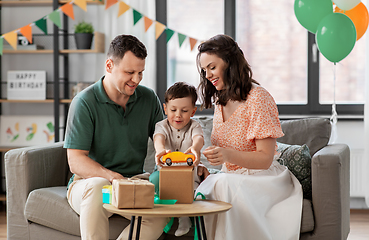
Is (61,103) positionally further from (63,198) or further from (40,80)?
(63,198)

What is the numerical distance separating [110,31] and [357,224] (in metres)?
2.43

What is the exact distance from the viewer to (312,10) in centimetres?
268

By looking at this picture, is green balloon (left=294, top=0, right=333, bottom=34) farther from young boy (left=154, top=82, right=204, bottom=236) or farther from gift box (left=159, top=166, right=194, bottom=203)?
gift box (left=159, top=166, right=194, bottom=203)

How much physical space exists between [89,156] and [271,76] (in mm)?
2035

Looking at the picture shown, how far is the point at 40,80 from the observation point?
3.42m

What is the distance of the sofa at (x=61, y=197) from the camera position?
5.98ft

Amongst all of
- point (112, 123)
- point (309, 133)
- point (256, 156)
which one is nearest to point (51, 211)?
point (112, 123)

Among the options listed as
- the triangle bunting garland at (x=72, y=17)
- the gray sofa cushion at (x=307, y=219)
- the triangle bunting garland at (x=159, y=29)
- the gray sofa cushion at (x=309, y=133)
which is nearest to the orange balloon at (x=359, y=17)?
the gray sofa cushion at (x=309, y=133)

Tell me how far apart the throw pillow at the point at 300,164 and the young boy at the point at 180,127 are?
539 millimetres

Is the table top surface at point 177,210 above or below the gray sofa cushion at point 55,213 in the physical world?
above

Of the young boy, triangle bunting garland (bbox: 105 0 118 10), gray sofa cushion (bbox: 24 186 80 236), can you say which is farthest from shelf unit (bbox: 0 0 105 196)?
the young boy

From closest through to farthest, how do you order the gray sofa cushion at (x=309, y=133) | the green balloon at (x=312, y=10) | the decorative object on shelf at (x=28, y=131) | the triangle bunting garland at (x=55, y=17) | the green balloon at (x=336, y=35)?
1. the gray sofa cushion at (x=309, y=133)
2. the green balloon at (x=336, y=35)
3. the green balloon at (x=312, y=10)
4. the triangle bunting garland at (x=55, y=17)
5. the decorative object on shelf at (x=28, y=131)

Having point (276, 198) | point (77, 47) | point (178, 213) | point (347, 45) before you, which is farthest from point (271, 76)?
point (178, 213)

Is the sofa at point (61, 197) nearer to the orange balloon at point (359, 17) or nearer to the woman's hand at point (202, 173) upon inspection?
the woman's hand at point (202, 173)
